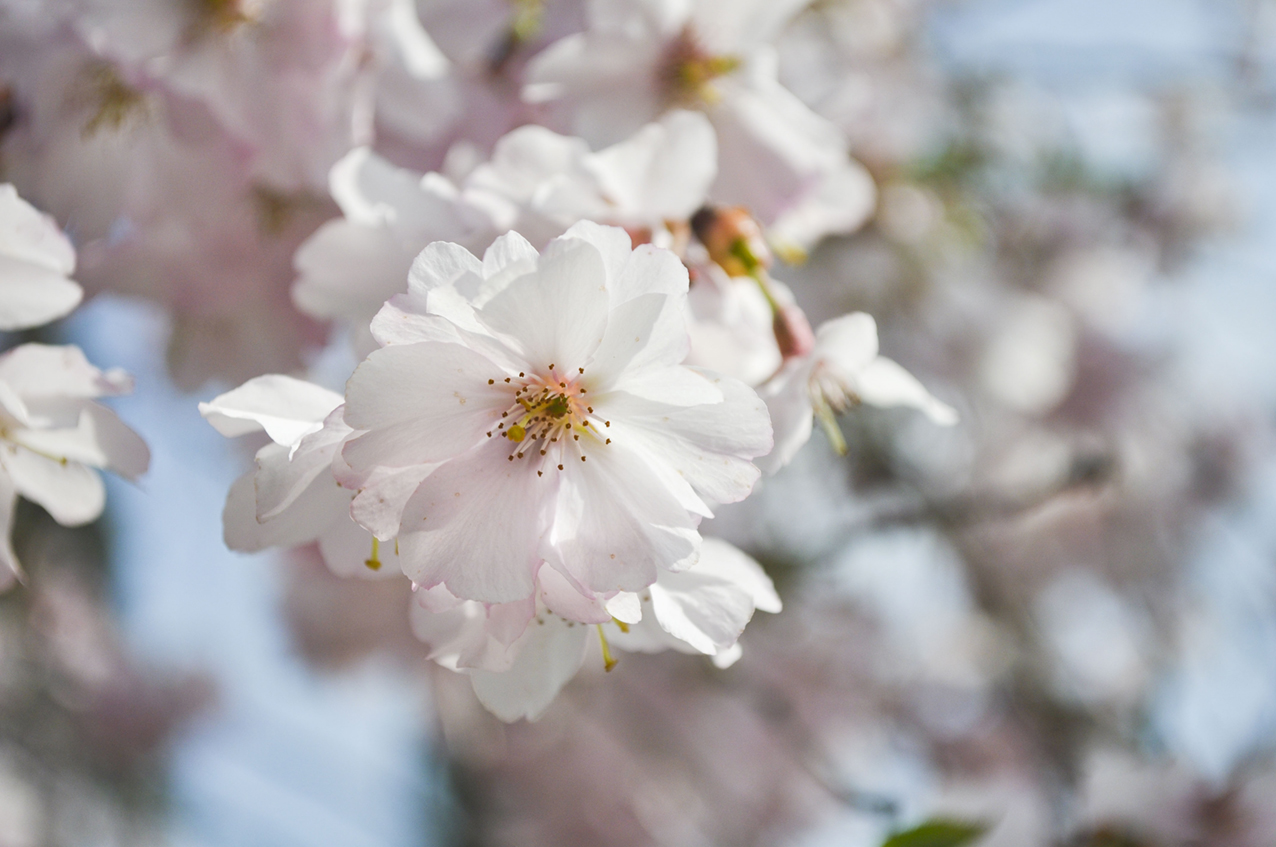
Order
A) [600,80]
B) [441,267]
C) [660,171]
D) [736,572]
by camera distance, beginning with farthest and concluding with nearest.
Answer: [600,80], [660,171], [736,572], [441,267]

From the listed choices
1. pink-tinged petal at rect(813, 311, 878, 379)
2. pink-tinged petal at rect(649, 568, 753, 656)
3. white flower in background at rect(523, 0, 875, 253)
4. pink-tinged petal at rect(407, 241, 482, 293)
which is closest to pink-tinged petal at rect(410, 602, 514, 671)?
pink-tinged petal at rect(649, 568, 753, 656)

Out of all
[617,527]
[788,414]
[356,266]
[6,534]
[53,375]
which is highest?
[788,414]

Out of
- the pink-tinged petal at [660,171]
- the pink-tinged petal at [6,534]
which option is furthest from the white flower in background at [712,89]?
the pink-tinged petal at [6,534]

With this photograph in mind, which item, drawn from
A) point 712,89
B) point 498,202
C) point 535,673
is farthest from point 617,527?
point 712,89

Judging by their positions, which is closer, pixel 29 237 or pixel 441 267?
pixel 441 267

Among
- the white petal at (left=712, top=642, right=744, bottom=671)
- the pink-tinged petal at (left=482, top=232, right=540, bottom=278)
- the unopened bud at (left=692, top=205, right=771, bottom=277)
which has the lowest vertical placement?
the white petal at (left=712, top=642, right=744, bottom=671)

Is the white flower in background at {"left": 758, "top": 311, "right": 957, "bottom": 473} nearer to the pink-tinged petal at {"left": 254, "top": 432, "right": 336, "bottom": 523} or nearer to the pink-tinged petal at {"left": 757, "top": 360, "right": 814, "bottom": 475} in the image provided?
the pink-tinged petal at {"left": 757, "top": 360, "right": 814, "bottom": 475}

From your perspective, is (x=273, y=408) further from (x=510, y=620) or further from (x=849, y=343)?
(x=849, y=343)
